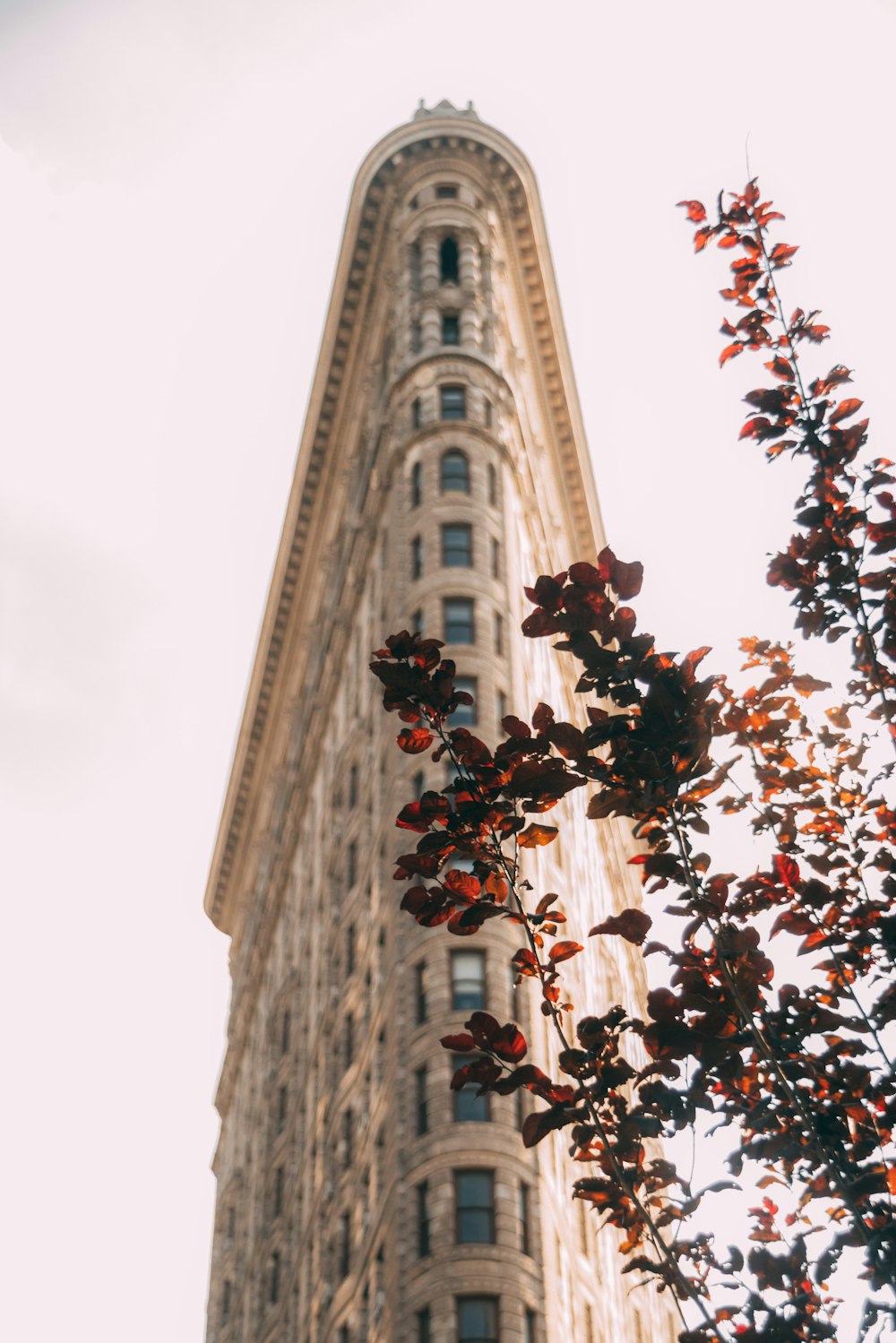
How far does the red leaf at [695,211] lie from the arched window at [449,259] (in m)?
52.6

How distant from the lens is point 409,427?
55.6 metres

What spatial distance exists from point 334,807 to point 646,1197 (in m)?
50.6

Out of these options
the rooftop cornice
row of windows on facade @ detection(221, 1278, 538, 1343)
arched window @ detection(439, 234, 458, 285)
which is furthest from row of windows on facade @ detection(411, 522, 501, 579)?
row of windows on facade @ detection(221, 1278, 538, 1343)

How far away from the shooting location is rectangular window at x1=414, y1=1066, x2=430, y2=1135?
1436 inches

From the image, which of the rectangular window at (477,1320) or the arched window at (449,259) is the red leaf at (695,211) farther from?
the arched window at (449,259)

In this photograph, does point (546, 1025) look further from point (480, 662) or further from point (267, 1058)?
point (267, 1058)

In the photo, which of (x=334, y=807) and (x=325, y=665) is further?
(x=325, y=665)

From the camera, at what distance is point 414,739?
8031 mm

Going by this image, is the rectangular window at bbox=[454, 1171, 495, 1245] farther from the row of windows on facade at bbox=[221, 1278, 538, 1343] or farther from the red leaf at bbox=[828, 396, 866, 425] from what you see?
the red leaf at bbox=[828, 396, 866, 425]

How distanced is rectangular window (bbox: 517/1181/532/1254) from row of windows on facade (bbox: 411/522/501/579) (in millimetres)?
21021

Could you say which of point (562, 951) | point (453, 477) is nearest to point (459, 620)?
point (453, 477)

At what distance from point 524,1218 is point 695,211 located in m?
28.8

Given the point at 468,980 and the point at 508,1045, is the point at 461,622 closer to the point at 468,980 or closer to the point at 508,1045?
the point at 468,980

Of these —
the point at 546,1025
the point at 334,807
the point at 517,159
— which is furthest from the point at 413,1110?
the point at 517,159
